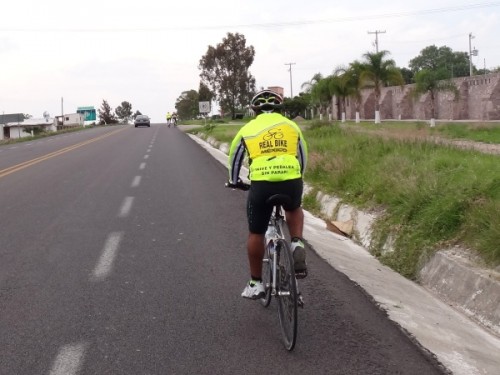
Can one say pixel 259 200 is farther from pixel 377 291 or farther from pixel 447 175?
pixel 447 175

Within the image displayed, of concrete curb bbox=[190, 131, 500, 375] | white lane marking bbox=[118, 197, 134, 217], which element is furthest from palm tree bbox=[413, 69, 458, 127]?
concrete curb bbox=[190, 131, 500, 375]

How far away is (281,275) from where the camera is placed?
4.75 meters

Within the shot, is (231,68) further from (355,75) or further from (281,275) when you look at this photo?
(281,275)

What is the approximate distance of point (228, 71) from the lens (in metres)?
93.4

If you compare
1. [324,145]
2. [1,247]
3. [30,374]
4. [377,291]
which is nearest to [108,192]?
[1,247]

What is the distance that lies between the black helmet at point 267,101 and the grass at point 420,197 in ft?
8.80

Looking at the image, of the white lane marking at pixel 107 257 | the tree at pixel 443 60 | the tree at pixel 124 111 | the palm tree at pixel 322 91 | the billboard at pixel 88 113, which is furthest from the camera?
the tree at pixel 124 111

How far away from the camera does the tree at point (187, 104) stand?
442ft

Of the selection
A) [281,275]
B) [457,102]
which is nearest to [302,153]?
[281,275]

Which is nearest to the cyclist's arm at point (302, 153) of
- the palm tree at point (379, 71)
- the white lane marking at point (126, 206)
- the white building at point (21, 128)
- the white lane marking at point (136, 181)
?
the white lane marking at point (126, 206)

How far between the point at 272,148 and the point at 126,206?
7.04 meters

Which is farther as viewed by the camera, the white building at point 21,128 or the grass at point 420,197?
the white building at point 21,128

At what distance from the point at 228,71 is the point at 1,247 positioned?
87.7 meters

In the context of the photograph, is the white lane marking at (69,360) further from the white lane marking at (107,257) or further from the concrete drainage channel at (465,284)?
the concrete drainage channel at (465,284)
